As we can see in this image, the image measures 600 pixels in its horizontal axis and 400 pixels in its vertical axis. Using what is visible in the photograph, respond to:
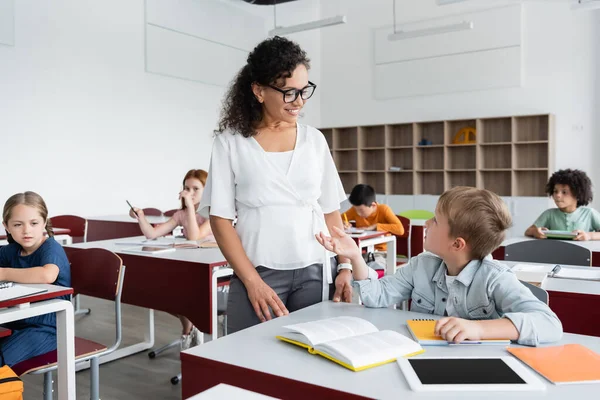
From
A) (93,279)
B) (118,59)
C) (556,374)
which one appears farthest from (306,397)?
(118,59)

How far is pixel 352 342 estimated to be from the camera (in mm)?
1086

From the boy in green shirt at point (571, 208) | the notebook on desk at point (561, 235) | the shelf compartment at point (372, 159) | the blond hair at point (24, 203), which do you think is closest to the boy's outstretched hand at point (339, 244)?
the blond hair at point (24, 203)

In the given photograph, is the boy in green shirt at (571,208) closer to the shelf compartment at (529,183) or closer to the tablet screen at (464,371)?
the tablet screen at (464,371)

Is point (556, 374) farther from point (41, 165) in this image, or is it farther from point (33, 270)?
point (41, 165)

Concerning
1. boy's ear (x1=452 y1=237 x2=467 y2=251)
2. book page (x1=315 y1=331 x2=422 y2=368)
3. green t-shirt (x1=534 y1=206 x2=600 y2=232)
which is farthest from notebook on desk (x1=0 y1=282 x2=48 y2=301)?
green t-shirt (x1=534 y1=206 x2=600 y2=232)

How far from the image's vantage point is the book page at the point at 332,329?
3.67 feet

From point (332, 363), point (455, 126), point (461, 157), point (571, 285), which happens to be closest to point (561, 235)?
point (571, 285)

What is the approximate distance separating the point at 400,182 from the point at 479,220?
6970mm

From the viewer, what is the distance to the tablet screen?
3.04 ft

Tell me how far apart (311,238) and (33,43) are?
4.93 m

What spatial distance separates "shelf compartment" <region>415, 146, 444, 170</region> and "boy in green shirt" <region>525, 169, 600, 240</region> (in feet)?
13.5

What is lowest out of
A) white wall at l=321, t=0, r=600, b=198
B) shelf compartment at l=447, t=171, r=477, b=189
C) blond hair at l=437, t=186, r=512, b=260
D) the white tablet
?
the white tablet

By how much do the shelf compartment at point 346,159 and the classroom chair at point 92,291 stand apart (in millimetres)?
6521

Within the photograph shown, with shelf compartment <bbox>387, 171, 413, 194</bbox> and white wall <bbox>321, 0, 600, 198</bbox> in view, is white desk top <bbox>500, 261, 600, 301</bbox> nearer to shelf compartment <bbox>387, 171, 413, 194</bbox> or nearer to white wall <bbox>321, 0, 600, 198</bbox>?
white wall <bbox>321, 0, 600, 198</bbox>
